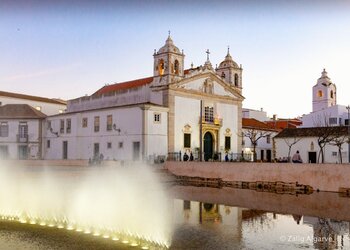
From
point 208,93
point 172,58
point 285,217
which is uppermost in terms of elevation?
point 172,58

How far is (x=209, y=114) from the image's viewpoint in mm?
43656

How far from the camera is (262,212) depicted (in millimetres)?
18547

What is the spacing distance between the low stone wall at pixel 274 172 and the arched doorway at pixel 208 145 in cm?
813

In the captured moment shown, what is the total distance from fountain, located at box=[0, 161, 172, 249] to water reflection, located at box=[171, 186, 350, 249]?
2.69 feet

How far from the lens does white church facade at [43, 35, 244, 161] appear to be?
38.5 metres

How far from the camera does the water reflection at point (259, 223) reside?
39.8 feet

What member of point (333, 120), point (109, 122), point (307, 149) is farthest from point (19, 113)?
point (333, 120)

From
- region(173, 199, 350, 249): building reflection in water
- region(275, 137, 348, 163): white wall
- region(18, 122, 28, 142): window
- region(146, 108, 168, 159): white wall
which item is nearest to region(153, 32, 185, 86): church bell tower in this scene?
region(146, 108, 168, 159): white wall

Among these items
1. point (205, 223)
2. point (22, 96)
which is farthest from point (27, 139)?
point (205, 223)

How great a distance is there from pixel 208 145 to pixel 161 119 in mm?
6743

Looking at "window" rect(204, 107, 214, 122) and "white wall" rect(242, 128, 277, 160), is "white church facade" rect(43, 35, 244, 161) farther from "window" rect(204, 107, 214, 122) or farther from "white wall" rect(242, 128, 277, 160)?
"white wall" rect(242, 128, 277, 160)

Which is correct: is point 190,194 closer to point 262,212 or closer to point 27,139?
point 262,212

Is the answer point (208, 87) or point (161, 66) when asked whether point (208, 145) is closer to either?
point (208, 87)

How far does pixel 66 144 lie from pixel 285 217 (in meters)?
31.8
